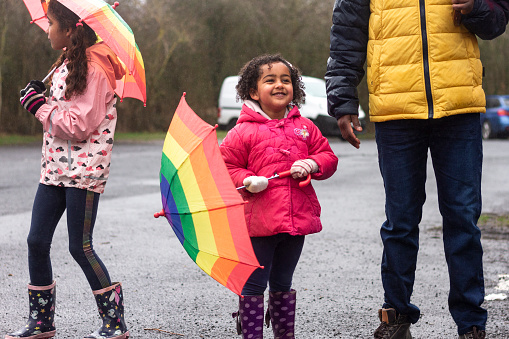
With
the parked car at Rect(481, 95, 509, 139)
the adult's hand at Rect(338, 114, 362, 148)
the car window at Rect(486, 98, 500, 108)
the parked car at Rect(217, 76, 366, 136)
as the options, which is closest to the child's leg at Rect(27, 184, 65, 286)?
the adult's hand at Rect(338, 114, 362, 148)

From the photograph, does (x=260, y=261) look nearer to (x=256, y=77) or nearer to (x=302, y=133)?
(x=302, y=133)

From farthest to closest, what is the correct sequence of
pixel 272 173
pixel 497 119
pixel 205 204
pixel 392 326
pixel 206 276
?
pixel 497 119, pixel 206 276, pixel 392 326, pixel 272 173, pixel 205 204

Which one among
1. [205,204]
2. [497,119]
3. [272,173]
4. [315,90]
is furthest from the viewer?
[497,119]

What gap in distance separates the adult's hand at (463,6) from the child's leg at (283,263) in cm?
124

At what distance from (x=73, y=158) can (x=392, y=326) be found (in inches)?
67.4

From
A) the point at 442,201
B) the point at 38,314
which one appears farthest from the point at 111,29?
the point at 442,201

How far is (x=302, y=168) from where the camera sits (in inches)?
133

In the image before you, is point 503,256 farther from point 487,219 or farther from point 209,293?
point 209,293

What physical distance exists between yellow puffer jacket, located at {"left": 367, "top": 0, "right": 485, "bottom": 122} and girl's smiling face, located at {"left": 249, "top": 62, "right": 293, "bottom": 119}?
457 mm

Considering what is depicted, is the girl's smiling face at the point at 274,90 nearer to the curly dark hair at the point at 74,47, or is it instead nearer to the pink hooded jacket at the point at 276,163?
the pink hooded jacket at the point at 276,163

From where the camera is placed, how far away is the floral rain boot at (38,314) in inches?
150

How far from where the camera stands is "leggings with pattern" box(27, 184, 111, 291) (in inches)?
146

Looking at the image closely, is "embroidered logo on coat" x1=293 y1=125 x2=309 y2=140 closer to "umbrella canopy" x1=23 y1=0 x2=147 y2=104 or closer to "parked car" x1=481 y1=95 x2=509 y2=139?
"umbrella canopy" x1=23 y1=0 x2=147 y2=104

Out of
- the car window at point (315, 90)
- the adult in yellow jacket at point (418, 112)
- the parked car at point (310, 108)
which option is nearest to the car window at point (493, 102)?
the parked car at point (310, 108)
